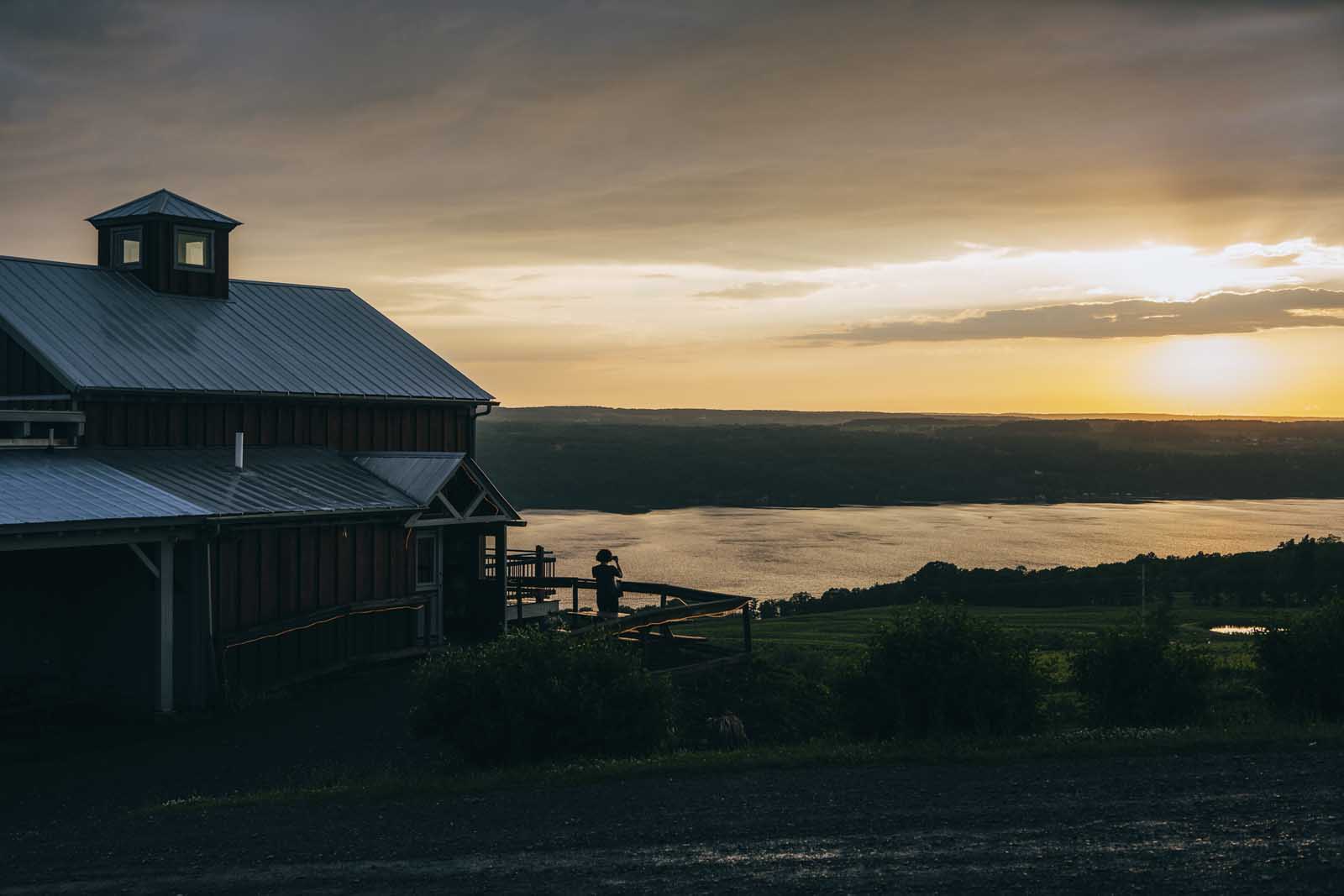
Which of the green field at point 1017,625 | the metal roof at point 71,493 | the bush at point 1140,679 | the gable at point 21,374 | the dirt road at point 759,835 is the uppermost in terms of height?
the gable at point 21,374

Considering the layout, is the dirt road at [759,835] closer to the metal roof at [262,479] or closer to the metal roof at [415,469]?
the metal roof at [262,479]

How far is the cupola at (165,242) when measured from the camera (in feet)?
75.7

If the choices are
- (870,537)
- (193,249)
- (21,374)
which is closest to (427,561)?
(21,374)

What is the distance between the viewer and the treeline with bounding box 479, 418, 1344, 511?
11088cm

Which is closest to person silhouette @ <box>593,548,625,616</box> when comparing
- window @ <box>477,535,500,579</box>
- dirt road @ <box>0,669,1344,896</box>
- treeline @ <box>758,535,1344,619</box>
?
window @ <box>477,535,500,579</box>

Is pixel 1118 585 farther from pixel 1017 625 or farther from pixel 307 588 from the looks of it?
pixel 307 588

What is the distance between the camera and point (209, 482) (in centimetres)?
1875

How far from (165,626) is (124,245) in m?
9.60

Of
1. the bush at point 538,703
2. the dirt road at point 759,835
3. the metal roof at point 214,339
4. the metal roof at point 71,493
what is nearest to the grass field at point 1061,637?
the bush at point 538,703

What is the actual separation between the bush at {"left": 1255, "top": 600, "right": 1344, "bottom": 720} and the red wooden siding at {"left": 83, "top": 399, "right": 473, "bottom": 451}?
15420 millimetres

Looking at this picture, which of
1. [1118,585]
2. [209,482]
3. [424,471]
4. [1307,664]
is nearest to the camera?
[1307,664]

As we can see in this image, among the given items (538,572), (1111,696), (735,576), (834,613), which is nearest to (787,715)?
(1111,696)

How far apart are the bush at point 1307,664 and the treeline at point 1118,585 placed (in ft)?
104

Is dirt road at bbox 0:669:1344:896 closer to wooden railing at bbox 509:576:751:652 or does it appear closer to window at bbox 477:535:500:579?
wooden railing at bbox 509:576:751:652
